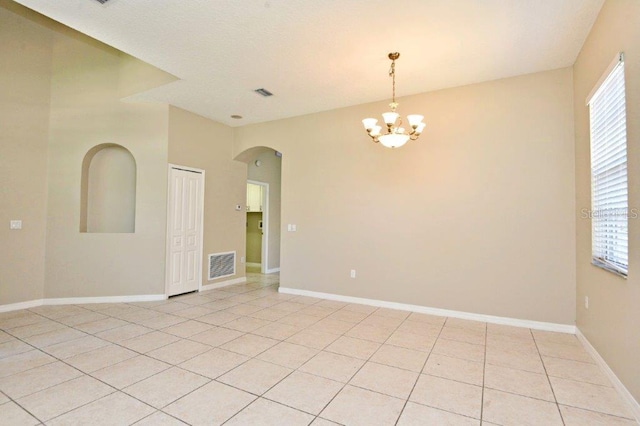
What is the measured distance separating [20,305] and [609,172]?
6.81m

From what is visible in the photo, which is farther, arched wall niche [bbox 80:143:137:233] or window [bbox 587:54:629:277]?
arched wall niche [bbox 80:143:137:233]

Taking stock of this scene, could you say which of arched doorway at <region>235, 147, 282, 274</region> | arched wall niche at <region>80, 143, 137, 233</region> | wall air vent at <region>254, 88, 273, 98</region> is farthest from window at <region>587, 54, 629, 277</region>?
arched wall niche at <region>80, 143, 137, 233</region>

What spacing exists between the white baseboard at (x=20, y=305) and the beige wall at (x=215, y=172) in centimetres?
223

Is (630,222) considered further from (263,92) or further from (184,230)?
(184,230)

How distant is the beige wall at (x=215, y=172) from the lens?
5.04 m

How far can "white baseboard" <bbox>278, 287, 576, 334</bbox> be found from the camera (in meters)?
3.48

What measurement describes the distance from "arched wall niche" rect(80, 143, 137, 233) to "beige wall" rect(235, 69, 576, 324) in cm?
255

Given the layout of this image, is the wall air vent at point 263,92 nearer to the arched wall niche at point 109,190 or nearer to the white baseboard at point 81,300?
the arched wall niche at point 109,190

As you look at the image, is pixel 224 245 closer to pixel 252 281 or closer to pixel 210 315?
pixel 252 281

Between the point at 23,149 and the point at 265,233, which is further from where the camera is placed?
the point at 265,233

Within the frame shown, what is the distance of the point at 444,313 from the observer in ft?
13.2

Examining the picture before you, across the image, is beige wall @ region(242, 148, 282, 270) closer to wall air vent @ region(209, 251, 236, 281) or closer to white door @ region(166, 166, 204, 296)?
wall air vent @ region(209, 251, 236, 281)

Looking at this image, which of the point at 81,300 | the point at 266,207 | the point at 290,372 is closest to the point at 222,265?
the point at 266,207

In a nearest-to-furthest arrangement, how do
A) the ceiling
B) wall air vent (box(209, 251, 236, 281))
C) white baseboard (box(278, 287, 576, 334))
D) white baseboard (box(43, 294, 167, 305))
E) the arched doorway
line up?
1. the ceiling
2. white baseboard (box(278, 287, 576, 334))
3. white baseboard (box(43, 294, 167, 305))
4. wall air vent (box(209, 251, 236, 281))
5. the arched doorway
